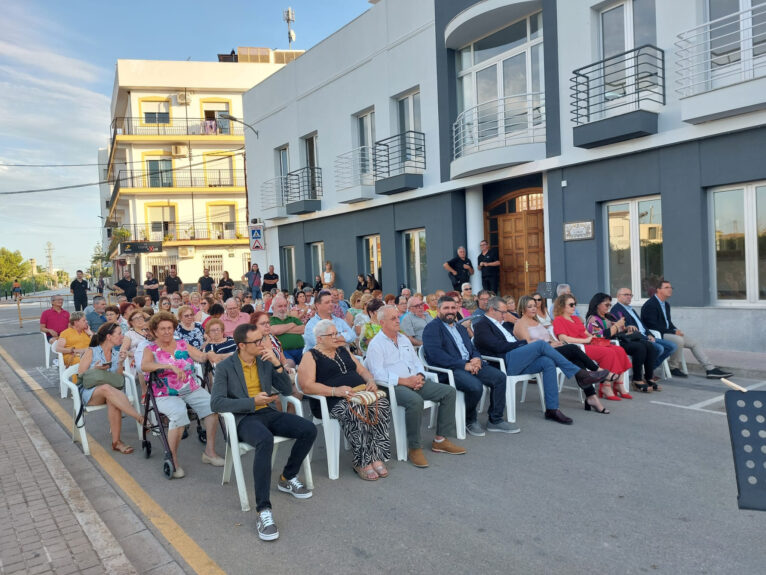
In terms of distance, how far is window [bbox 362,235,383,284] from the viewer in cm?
1908

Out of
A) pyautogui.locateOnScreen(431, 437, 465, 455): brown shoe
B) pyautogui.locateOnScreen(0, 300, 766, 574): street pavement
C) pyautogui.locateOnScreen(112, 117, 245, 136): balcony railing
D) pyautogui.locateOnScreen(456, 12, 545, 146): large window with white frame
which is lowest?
pyautogui.locateOnScreen(0, 300, 766, 574): street pavement

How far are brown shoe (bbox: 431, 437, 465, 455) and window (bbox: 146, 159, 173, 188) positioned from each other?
1622 inches

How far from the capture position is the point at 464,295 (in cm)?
1087

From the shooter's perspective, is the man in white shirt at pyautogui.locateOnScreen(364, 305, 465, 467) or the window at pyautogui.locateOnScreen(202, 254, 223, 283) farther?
the window at pyautogui.locateOnScreen(202, 254, 223, 283)

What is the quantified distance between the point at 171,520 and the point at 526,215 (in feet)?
38.7

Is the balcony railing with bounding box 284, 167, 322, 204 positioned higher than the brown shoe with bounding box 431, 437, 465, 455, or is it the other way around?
the balcony railing with bounding box 284, 167, 322, 204

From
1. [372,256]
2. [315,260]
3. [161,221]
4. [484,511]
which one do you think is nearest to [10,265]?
[161,221]

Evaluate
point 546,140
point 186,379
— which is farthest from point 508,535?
point 546,140

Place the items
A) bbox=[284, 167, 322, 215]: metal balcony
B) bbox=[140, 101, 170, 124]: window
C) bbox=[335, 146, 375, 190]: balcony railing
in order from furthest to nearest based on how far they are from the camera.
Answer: bbox=[140, 101, 170, 124]: window < bbox=[284, 167, 322, 215]: metal balcony < bbox=[335, 146, 375, 190]: balcony railing

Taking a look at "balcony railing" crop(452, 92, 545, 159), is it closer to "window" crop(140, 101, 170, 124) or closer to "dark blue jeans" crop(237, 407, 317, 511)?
"dark blue jeans" crop(237, 407, 317, 511)

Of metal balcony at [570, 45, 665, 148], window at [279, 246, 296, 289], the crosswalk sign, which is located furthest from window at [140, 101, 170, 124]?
metal balcony at [570, 45, 665, 148]

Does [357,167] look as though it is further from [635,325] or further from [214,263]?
[214,263]

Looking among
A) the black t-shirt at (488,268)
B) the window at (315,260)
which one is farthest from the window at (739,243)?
the window at (315,260)

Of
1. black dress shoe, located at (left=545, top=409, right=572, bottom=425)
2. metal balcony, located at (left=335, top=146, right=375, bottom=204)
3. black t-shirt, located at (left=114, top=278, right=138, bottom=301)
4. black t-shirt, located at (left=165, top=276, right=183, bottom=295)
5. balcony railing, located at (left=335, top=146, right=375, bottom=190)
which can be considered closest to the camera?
black dress shoe, located at (left=545, top=409, right=572, bottom=425)
